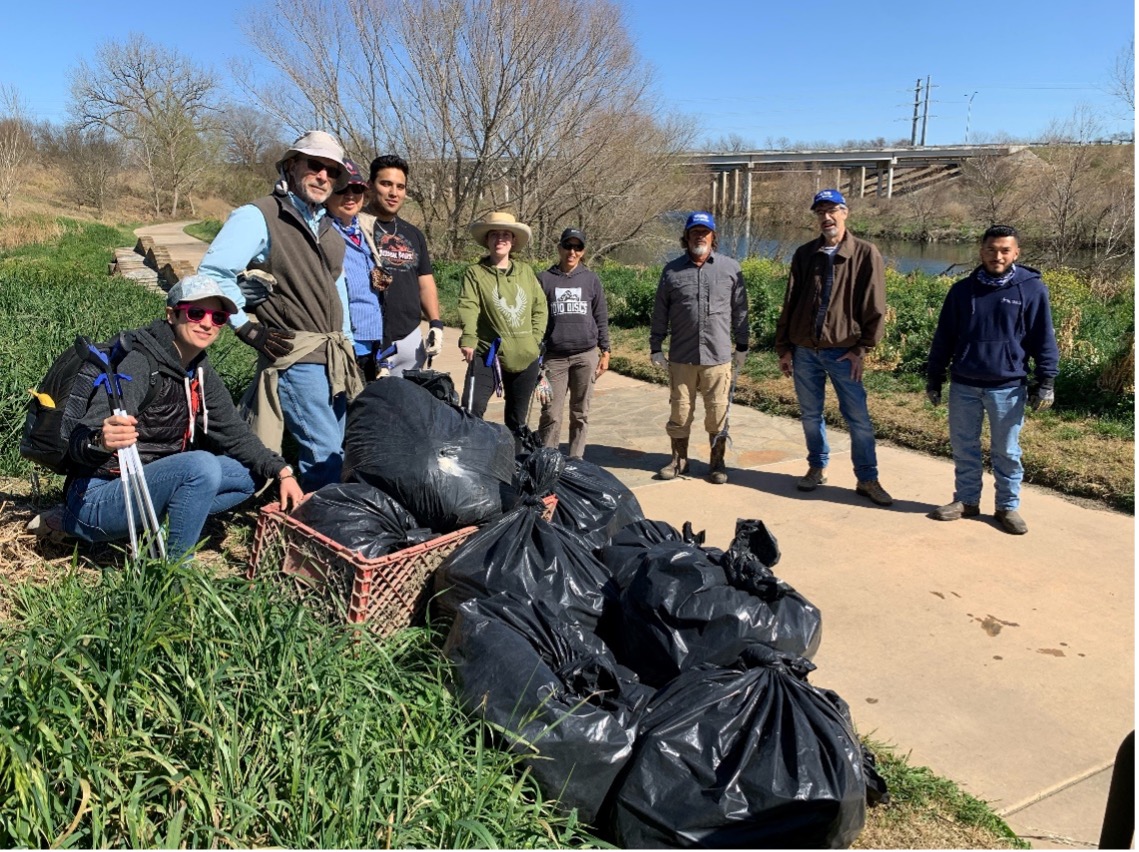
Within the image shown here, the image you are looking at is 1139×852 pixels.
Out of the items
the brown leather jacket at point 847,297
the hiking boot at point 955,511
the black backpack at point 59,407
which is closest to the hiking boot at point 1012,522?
the hiking boot at point 955,511

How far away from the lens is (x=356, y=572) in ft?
9.80

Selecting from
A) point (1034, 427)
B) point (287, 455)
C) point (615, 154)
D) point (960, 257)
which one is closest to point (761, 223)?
point (615, 154)

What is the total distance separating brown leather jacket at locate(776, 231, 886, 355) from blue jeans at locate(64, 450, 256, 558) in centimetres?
357

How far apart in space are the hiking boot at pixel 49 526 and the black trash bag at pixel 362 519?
3.31 ft

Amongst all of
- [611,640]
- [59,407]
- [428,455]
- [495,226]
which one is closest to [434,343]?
[495,226]

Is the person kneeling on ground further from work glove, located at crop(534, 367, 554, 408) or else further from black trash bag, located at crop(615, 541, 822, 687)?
work glove, located at crop(534, 367, 554, 408)

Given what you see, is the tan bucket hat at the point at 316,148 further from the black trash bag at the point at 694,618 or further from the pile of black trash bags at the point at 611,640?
the black trash bag at the point at 694,618

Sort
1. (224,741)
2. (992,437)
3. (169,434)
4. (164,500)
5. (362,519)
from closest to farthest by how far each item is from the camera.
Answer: (224,741) → (362,519) → (164,500) → (169,434) → (992,437)

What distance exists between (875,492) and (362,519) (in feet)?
10.7

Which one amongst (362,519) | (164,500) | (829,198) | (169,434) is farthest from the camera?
(829,198)

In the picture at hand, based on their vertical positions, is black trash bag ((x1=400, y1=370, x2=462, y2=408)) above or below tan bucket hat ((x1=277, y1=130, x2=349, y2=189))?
below

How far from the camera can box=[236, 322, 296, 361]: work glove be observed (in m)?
3.87

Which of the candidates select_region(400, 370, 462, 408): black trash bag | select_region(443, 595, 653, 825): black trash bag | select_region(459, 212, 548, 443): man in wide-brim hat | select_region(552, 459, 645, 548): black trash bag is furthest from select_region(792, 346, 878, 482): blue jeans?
select_region(443, 595, 653, 825): black trash bag

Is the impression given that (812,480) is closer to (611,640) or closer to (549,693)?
(611,640)
